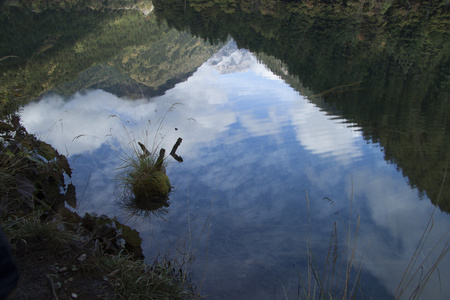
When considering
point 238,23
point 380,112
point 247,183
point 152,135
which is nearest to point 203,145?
point 152,135

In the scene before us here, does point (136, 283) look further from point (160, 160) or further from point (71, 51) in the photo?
point (71, 51)

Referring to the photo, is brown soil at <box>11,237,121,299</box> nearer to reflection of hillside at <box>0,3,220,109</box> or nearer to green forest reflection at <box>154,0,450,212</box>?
green forest reflection at <box>154,0,450,212</box>

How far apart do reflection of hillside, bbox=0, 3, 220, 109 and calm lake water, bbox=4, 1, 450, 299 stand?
9.38 ft

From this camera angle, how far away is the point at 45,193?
7090 mm

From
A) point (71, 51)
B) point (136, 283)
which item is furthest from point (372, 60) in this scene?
point (71, 51)

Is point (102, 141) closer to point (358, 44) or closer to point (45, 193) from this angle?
point (45, 193)

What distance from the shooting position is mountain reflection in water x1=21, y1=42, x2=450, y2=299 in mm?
Result: 6324

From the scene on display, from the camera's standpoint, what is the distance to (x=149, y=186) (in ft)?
27.0

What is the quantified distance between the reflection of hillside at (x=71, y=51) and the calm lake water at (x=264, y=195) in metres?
2.86

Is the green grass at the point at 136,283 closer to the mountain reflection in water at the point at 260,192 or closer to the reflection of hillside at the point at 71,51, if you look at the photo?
the mountain reflection in water at the point at 260,192

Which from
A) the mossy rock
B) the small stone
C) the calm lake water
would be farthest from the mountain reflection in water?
the small stone

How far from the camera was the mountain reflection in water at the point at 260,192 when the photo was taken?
6.32m

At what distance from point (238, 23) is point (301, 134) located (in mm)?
50735

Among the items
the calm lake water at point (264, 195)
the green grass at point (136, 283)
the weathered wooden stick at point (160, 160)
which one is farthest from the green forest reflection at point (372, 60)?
the weathered wooden stick at point (160, 160)
